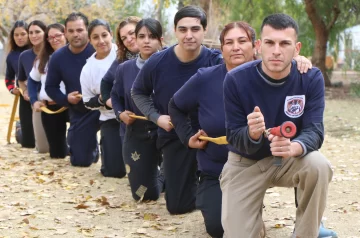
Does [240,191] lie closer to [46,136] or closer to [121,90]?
[121,90]

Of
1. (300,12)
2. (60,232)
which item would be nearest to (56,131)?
(60,232)

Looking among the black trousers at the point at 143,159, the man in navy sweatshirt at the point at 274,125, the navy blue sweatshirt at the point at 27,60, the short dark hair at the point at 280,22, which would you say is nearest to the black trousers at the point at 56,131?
the navy blue sweatshirt at the point at 27,60

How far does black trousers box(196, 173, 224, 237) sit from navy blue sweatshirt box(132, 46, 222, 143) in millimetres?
907

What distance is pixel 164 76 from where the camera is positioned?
21.1 ft

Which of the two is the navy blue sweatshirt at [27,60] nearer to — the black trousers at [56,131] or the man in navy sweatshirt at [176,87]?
the black trousers at [56,131]

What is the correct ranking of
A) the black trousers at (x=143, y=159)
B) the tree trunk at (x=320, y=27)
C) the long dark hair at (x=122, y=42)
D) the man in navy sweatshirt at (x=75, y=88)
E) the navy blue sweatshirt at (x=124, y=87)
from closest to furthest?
the black trousers at (x=143, y=159), the navy blue sweatshirt at (x=124, y=87), the long dark hair at (x=122, y=42), the man in navy sweatshirt at (x=75, y=88), the tree trunk at (x=320, y=27)

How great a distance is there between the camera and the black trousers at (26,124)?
11227 mm

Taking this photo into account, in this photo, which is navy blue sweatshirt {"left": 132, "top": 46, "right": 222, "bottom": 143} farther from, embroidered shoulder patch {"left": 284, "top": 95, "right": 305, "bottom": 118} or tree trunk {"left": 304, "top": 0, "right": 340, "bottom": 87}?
tree trunk {"left": 304, "top": 0, "right": 340, "bottom": 87}

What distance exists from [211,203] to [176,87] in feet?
4.16

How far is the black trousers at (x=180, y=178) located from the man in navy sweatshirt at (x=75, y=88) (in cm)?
293

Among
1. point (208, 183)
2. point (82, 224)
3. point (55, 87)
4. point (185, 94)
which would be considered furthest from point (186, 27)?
point (55, 87)

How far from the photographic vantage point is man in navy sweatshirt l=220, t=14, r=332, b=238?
4582mm

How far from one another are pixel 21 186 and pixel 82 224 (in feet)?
6.91

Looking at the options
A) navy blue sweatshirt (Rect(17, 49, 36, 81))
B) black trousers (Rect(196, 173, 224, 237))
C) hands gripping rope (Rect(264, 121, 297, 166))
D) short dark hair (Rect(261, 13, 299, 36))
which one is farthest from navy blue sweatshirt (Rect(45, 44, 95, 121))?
hands gripping rope (Rect(264, 121, 297, 166))
